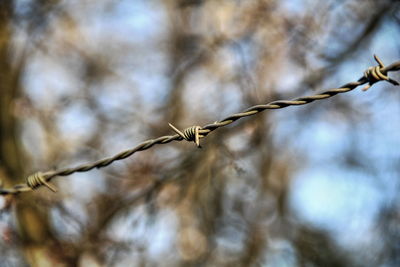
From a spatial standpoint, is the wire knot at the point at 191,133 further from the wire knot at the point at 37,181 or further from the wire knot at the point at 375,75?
the wire knot at the point at 37,181

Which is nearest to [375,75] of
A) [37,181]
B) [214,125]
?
[214,125]

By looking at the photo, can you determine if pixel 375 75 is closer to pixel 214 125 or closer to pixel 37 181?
pixel 214 125

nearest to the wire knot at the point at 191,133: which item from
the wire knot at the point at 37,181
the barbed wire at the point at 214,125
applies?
the barbed wire at the point at 214,125

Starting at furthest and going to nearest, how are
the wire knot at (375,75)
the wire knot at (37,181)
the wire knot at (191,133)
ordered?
the wire knot at (37,181) < the wire knot at (191,133) < the wire knot at (375,75)

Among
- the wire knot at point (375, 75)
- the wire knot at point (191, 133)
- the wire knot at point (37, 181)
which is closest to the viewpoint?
the wire knot at point (375, 75)

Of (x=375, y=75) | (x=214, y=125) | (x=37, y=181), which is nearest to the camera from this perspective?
(x=375, y=75)

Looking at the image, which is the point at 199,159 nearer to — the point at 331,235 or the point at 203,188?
the point at 203,188

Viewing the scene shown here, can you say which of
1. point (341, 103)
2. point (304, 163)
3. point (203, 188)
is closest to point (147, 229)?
point (203, 188)

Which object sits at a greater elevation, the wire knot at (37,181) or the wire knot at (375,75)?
the wire knot at (375,75)

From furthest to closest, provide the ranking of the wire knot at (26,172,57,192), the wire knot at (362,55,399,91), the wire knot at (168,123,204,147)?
the wire knot at (26,172,57,192) → the wire knot at (168,123,204,147) → the wire knot at (362,55,399,91)

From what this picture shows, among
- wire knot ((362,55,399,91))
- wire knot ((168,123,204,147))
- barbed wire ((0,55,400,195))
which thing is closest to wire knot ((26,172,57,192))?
barbed wire ((0,55,400,195))

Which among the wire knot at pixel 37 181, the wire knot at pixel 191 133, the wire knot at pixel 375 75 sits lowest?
the wire knot at pixel 37 181

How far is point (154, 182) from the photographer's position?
532 cm

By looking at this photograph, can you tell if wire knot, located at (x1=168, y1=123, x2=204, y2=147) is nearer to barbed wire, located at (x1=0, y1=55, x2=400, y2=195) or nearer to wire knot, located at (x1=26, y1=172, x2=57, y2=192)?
barbed wire, located at (x1=0, y1=55, x2=400, y2=195)
